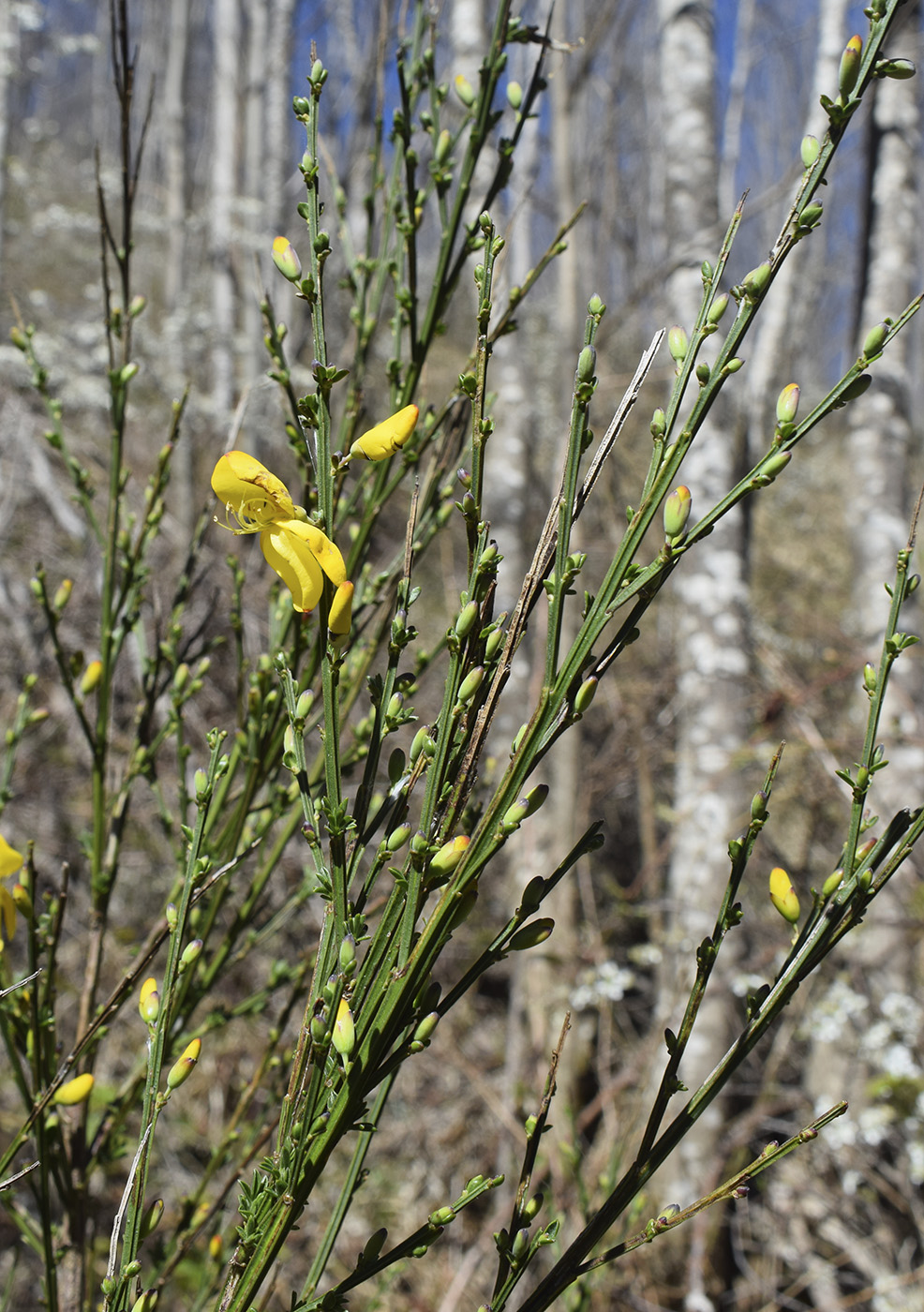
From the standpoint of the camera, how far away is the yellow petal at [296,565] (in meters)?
0.63

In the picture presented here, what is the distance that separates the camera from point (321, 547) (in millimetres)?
629

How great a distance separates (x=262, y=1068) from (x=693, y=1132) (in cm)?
270

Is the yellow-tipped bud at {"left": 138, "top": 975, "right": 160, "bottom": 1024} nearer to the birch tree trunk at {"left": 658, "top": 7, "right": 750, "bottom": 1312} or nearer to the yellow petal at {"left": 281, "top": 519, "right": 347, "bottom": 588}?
the yellow petal at {"left": 281, "top": 519, "right": 347, "bottom": 588}

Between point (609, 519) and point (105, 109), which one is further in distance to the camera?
point (105, 109)

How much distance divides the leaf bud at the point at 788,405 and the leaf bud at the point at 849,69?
206 mm

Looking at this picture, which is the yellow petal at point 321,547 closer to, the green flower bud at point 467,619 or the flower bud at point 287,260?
the green flower bud at point 467,619

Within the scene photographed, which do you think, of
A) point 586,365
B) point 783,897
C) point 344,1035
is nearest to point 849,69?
point 586,365

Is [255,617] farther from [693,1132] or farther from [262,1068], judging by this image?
[262,1068]

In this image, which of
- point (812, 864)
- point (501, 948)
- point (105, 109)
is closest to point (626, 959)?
point (812, 864)

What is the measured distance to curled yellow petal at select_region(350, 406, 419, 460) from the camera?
2.16 ft

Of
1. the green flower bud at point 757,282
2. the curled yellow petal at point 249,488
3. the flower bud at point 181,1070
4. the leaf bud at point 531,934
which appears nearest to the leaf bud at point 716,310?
the green flower bud at point 757,282

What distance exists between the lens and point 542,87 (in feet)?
3.20

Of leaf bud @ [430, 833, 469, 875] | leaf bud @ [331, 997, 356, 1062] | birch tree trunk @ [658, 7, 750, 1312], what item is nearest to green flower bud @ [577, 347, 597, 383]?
leaf bud @ [430, 833, 469, 875]

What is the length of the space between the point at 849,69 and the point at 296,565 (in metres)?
0.54
